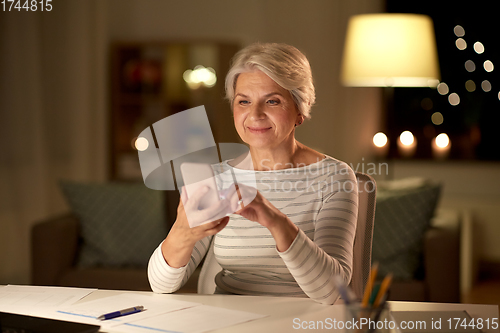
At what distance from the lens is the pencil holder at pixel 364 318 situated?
0.68 meters

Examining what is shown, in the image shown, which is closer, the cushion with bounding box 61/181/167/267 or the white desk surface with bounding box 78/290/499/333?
the white desk surface with bounding box 78/290/499/333

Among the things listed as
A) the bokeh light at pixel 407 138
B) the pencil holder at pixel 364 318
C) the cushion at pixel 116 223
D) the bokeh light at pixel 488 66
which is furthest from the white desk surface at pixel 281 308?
the bokeh light at pixel 488 66

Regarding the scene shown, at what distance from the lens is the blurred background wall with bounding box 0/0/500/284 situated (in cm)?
310

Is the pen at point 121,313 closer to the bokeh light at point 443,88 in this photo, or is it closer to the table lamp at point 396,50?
the table lamp at point 396,50

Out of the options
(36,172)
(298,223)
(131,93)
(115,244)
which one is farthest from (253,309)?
(131,93)

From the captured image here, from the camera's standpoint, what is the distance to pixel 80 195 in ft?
7.97

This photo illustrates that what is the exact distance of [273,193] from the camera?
4.01ft

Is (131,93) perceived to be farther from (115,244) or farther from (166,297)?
(166,297)

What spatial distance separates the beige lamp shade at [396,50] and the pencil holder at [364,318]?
6.40ft

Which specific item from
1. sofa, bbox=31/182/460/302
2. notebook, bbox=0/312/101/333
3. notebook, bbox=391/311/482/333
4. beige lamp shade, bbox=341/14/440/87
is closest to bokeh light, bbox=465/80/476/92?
beige lamp shade, bbox=341/14/440/87

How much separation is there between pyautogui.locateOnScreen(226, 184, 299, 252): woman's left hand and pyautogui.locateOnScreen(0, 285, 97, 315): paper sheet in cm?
38

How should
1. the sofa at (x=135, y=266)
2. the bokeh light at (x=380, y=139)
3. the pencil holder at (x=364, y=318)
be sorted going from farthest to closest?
the bokeh light at (x=380, y=139) < the sofa at (x=135, y=266) < the pencil holder at (x=364, y=318)

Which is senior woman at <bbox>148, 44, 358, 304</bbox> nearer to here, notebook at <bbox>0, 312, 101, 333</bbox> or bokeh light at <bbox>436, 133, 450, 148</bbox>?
notebook at <bbox>0, 312, 101, 333</bbox>

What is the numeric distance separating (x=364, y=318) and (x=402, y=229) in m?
1.58
